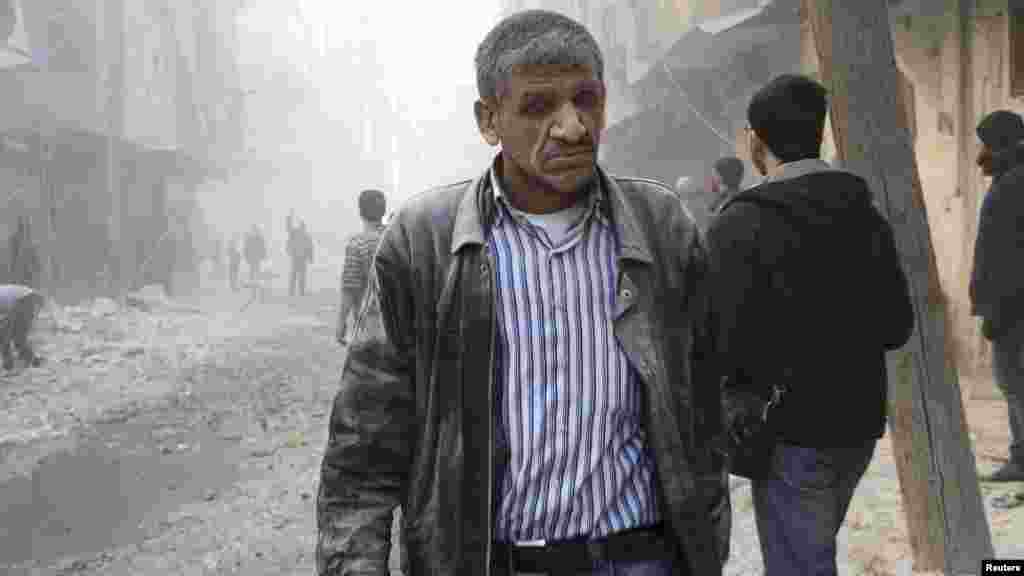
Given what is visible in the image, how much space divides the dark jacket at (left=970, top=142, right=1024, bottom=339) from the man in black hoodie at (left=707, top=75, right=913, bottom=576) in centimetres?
237

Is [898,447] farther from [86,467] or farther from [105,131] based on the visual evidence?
[105,131]

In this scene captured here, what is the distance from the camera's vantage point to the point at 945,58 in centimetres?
732

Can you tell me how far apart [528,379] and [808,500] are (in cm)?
113

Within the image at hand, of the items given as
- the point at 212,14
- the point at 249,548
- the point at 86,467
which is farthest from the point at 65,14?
the point at 249,548

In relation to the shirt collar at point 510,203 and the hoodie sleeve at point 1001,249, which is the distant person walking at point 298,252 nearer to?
the hoodie sleeve at point 1001,249

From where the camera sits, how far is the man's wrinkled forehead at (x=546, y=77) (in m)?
1.58

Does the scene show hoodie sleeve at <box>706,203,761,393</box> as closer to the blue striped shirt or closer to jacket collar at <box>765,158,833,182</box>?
jacket collar at <box>765,158,833,182</box>

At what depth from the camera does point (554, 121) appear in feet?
5.19

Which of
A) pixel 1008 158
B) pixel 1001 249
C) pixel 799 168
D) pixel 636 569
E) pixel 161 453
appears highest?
pixel 1008 158

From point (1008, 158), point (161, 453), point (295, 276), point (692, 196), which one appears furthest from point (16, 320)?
point (295, 276)

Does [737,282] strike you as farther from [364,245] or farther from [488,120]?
[364,245]

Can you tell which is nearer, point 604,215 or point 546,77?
point 546,77

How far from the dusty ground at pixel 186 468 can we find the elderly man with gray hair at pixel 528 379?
8.56 ft

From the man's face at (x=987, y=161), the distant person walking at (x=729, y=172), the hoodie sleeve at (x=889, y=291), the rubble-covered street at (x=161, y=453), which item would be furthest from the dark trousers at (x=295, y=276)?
the hoodie sleeve at (x=889, y=291)
